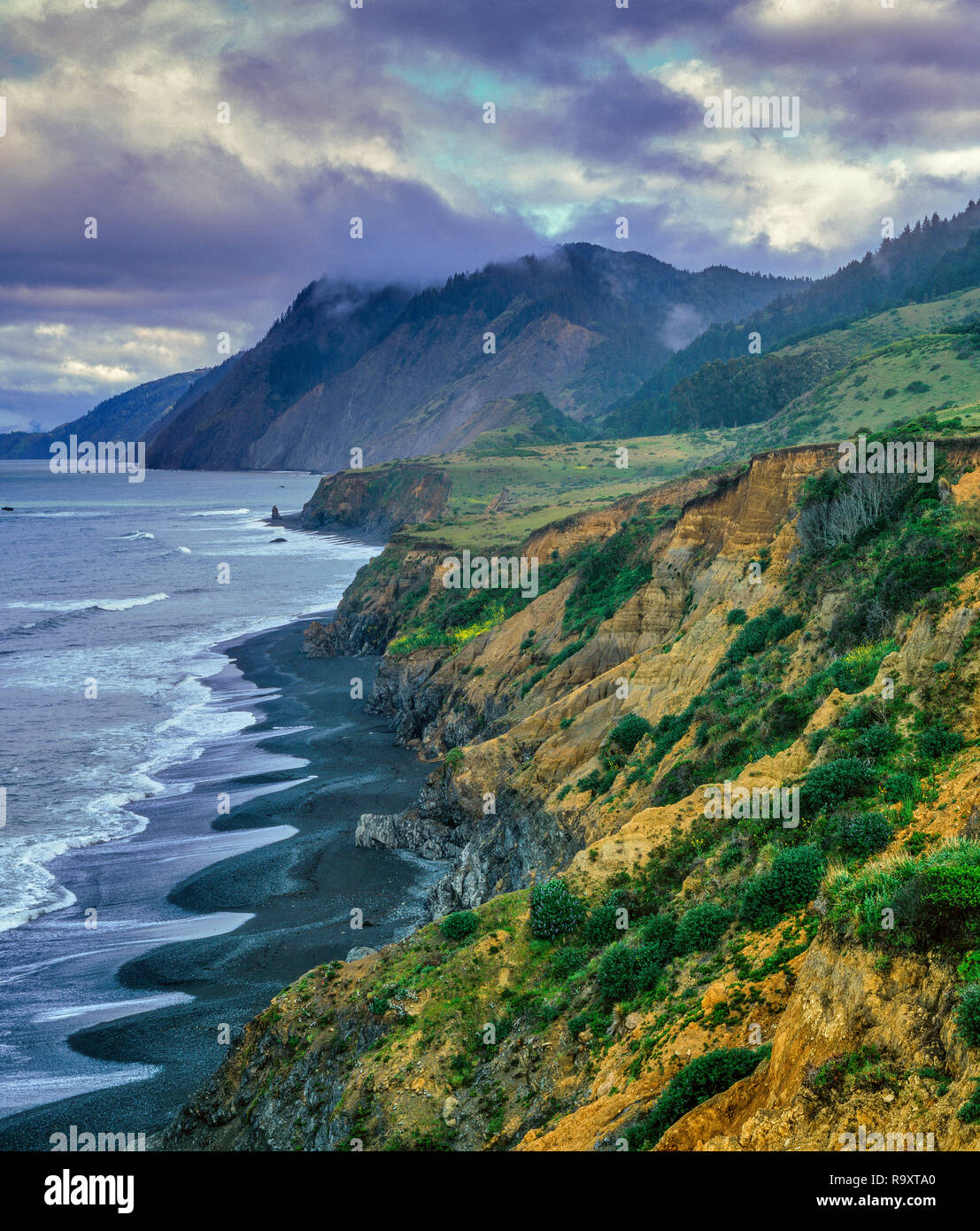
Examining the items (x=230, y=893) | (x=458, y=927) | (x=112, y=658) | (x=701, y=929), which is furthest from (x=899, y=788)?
(x=112, y=658)

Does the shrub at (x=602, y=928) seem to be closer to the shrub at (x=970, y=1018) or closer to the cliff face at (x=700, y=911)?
the cliff face at (x=700, y=911)

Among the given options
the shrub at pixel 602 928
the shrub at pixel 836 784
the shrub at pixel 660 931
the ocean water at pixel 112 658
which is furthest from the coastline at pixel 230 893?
the shrub at pixel 836 784

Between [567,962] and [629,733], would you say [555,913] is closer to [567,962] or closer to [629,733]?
[567,962]

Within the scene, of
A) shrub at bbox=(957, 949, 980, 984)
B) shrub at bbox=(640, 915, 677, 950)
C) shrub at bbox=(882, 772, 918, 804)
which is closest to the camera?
shrub at bbox=(957, 949, 980, 984)

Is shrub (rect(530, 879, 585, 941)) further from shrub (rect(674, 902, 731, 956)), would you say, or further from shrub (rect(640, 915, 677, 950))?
shrub (rect(674, 902, 731, 956))

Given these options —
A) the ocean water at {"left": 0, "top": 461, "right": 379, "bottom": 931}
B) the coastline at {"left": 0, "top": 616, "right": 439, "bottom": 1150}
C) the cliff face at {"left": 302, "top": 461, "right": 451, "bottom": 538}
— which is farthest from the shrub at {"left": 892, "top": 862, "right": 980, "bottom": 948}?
the cliff face at {"left": 302, "top": 461, "right": 451, "bottom": 538}
